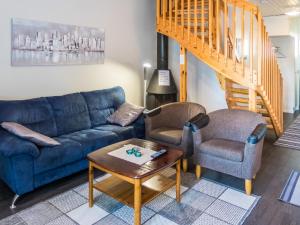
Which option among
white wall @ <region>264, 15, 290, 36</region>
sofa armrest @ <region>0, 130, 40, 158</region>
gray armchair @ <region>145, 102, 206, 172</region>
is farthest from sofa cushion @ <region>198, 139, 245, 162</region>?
white wall @ <region>264, 15, 290, 36</region>

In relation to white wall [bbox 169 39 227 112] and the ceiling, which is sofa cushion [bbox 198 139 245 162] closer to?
white wall [bbox 169 39 227 112]

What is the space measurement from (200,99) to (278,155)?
2.09 meters

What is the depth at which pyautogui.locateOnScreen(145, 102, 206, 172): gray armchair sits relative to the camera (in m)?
3.31

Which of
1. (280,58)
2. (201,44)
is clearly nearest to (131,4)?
(201,44)

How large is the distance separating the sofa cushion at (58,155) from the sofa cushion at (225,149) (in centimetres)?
137

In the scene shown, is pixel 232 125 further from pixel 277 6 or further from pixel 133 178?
pixel 277 6

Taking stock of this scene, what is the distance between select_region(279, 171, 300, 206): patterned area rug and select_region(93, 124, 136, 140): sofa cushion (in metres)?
1.94

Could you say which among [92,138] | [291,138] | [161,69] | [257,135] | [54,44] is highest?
[54,44]

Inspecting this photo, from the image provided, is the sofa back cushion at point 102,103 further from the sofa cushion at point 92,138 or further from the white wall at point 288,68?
the white wall at point 288,68

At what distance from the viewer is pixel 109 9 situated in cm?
435

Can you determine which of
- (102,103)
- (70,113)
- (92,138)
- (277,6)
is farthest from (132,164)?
(277,6)

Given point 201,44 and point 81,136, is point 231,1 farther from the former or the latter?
point 81,136

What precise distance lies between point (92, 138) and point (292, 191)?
226 centimetres

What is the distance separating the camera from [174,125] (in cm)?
393
